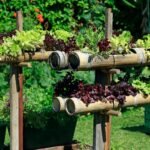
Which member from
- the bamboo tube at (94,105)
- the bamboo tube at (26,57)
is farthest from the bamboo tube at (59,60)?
the bamboo tube at (26,57)

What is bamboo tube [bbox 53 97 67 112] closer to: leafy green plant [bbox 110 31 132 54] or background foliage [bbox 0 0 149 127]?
leafy green plant [bbox 110 31 132 54]

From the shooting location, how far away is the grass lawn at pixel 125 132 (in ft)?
24.3

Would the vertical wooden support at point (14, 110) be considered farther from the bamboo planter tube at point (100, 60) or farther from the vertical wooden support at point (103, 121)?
the bamboo planter tube at point (100, 60)

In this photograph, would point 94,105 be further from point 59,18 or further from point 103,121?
point 59,18

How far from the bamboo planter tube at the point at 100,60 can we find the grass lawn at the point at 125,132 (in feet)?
6.81

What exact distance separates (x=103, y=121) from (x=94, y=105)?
1.30 feet

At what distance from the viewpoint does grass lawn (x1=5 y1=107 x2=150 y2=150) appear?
742 cm

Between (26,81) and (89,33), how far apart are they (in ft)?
13.0

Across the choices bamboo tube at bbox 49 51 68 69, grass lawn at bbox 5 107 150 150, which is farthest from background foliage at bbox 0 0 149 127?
bamboo tube at bbox 49 51 68 69

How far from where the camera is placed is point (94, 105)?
4.81 metres

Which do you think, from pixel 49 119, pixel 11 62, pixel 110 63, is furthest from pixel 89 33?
pixel 49 119

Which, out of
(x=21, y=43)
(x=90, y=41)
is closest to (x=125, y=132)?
(x=21, y=43)

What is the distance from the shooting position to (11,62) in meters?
5.78

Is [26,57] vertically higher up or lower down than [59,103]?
higher up
